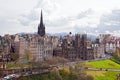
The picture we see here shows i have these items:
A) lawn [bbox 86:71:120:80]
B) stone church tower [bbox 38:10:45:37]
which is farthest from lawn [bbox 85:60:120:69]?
stone church tower [bbox 38:10:45:37]

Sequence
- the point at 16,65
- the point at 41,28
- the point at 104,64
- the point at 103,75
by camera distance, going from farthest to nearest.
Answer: the point at 41,28 → the point at 104,64 → the point at 103,75 → the point at 16,65

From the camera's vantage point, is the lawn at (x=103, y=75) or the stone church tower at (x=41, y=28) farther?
the stone church tower at (x=41, y=28)

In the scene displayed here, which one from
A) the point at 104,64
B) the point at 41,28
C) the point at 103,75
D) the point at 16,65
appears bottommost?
the point at 103,75

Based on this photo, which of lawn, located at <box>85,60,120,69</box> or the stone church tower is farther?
the stone church tower

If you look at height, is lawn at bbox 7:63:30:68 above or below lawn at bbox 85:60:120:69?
above

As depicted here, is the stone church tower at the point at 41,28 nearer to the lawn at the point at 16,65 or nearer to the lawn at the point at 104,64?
the lawn at the point at 104,64

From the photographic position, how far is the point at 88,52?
364 ft

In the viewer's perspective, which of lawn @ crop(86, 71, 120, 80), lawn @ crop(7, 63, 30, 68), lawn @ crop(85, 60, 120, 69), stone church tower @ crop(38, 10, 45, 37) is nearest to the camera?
lawn @ crop(7, 63, 30, 68)

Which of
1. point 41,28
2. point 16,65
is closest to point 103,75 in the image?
point 16,65

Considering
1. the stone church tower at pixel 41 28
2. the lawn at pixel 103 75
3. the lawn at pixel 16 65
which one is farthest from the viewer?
the stone church tower at pixel 41 28

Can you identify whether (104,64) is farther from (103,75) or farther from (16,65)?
(16,65)

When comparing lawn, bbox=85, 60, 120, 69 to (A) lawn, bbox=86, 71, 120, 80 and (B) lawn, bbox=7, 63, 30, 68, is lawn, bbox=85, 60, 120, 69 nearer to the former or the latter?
(A) lawn, bbox=86, 71, 120, 80

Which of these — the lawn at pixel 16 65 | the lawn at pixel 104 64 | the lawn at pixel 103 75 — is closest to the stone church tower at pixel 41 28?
the lawn at pixel 104 64

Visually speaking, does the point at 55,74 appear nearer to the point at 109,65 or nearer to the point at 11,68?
the point at 11,68
